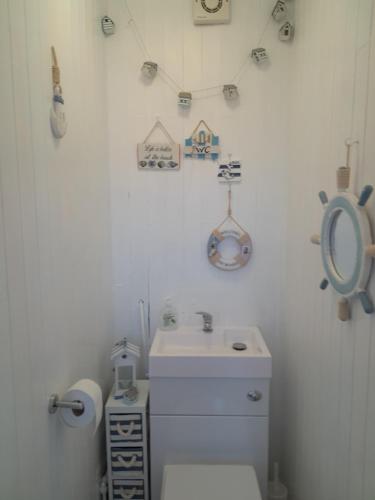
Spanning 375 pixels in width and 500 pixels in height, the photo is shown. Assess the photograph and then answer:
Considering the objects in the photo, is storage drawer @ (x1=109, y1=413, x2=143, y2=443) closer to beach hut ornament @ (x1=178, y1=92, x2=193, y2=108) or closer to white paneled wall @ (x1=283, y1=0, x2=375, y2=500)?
white paneled wall @ (x1=283, y1=0, x2=375, y2=500)

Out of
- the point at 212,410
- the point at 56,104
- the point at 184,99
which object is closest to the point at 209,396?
the point at 212,410

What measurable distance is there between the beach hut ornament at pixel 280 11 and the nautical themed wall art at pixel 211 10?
23cm

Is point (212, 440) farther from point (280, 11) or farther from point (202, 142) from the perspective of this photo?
point (280, 11)

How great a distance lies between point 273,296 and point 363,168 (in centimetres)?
107

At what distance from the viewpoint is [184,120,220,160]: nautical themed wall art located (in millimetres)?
1844

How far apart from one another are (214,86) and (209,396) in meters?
1.57

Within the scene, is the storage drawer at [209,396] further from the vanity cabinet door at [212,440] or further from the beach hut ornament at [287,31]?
the beach hut ornament at [287,31]

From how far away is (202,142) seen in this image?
1.84m

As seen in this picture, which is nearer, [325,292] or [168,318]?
[325,292]

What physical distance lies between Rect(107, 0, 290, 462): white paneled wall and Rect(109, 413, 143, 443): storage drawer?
477 millimetres

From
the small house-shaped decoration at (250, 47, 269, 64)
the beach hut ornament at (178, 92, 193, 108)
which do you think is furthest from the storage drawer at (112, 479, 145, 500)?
the small house-shaped decoration at (250, 47, 269, 64)

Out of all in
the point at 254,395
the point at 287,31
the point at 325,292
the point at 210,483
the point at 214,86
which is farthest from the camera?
the point at 214,86

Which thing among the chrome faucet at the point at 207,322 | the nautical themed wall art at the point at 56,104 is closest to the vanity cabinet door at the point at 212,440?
the chrome faucet at the point at 207,322

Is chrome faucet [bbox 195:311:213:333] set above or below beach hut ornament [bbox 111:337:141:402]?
above
